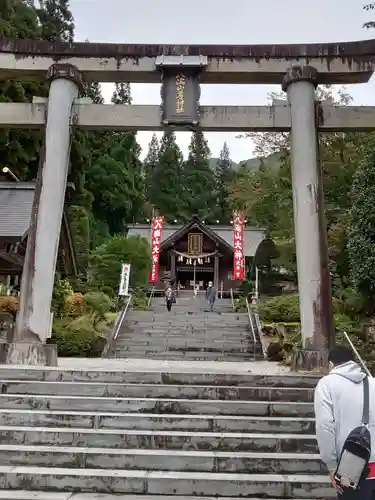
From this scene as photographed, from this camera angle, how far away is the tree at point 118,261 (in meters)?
24.8

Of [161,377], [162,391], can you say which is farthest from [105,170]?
[162,391]

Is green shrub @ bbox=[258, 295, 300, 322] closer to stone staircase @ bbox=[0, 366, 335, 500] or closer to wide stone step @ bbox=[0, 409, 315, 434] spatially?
stone staircase @ bbox=[0, 366, 335, 500]

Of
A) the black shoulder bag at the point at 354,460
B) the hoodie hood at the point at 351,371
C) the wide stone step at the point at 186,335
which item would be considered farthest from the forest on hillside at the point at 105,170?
the black shoulder bag at the point at 354,460

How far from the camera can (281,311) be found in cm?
1756

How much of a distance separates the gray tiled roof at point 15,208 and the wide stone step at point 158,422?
8.73m

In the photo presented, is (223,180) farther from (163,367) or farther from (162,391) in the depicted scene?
(162,391)

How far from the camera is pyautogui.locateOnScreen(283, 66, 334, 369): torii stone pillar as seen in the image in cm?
831

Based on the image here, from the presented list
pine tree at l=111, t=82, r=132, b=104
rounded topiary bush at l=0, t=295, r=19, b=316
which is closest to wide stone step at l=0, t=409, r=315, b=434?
rounded topiary bush at l=0, t=295, r=19, b=316

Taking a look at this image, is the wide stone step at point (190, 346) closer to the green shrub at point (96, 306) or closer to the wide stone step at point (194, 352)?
the wide stone step at point (194, 352)

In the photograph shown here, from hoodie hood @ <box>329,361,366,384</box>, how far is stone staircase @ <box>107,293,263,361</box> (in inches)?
418

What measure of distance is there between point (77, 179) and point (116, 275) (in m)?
6.02

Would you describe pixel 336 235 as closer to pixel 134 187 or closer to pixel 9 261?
pixel 9 261

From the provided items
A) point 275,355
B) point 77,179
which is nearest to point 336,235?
point 275,355

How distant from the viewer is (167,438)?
5.05m
